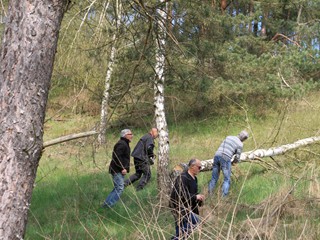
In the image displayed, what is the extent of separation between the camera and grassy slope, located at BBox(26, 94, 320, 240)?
13.2 feet

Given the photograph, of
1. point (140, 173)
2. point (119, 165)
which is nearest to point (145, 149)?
point (140, 173)

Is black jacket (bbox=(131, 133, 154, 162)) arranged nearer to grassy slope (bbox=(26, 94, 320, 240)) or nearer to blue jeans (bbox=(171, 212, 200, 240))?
grassy slope (bbox=(26, 94, 320, 240))

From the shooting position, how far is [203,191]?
746cm

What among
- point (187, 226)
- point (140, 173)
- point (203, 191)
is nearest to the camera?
point (187, 226)

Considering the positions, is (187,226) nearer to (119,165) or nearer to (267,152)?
(119,165)

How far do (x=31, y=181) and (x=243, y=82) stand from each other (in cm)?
1258

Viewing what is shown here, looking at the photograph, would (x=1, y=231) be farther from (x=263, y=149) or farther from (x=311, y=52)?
(x=311, y=52)

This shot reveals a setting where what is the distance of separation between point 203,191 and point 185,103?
19.8 ft

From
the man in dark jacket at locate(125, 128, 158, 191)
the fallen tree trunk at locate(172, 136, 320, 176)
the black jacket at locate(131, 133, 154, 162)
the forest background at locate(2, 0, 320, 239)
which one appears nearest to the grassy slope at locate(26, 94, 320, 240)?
the forest background at locate(2, 0, 320, 239)

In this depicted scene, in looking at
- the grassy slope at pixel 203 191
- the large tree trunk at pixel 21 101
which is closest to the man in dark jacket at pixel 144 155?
the grassy slope at pixel 203 191

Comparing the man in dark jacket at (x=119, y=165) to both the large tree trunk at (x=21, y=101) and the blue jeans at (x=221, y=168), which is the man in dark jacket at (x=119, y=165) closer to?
the blue jeans at (x=221, y=168)

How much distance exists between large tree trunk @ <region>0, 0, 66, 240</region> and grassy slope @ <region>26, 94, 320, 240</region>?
735 millimetres

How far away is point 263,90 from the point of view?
1524cm

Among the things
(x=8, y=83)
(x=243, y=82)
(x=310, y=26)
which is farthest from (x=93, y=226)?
(x=310, y=26)
